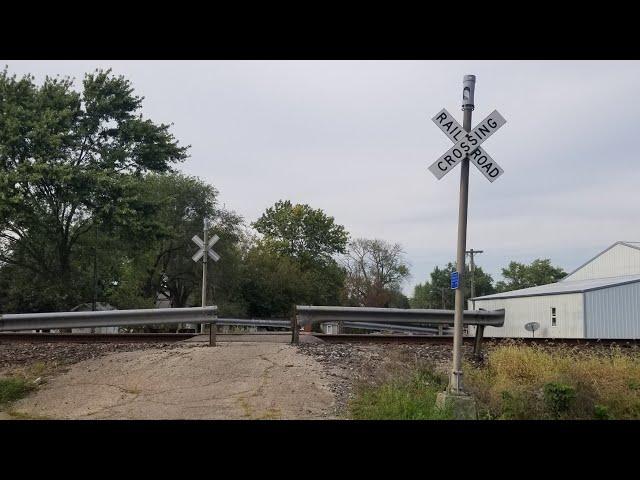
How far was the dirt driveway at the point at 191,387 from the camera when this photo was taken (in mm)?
7195

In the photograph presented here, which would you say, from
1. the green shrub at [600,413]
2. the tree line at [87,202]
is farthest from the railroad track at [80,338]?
the tree line at [87,202]

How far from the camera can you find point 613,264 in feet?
160

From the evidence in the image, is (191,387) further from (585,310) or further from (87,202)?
(585,310)

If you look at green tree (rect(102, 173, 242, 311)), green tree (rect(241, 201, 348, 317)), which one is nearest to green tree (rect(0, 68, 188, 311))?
green tree (rect(102, 173, 242, 311))

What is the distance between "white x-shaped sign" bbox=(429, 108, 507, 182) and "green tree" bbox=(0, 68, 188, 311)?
21.5 meters

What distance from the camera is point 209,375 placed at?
8672 mm

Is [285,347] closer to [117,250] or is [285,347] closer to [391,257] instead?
[117,250]

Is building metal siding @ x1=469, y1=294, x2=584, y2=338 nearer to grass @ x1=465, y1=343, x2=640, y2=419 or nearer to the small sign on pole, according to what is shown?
grass @ x1=465, y1=343, x2=640, y2=419

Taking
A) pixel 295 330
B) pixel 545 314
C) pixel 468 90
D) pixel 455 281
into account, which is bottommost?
pixel 295 330

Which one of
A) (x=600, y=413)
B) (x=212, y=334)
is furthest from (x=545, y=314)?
(x=600, y=413)

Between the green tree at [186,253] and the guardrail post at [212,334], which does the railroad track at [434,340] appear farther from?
the green tree at [186,253]

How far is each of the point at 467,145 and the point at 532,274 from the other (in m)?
105
